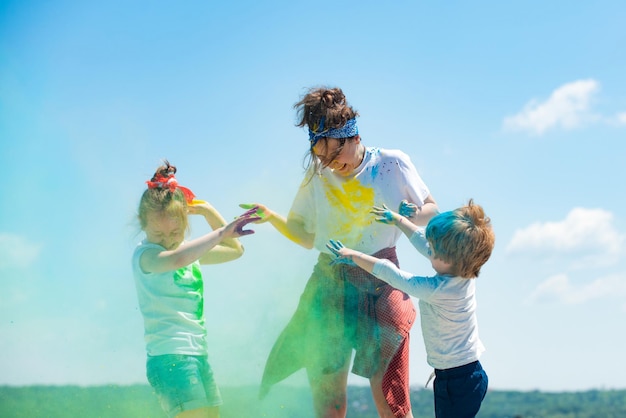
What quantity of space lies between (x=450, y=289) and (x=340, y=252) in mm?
598

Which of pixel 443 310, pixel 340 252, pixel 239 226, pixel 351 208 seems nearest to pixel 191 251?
pixel 239 226

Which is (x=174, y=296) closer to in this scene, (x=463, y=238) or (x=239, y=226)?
(x=239, y=226)

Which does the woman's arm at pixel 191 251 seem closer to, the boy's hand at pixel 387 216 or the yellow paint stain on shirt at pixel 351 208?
the yellow paint stain on shirt at pixel 351 208

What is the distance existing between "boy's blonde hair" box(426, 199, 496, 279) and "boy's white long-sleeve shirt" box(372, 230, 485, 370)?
88 millimetres

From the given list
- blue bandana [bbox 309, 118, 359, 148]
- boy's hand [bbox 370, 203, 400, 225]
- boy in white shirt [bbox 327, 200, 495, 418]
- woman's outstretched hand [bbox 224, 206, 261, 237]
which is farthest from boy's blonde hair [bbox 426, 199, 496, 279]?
woman's outstretched hand [bbox 224, 206, 261, 237]

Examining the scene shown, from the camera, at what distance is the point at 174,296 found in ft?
13.1

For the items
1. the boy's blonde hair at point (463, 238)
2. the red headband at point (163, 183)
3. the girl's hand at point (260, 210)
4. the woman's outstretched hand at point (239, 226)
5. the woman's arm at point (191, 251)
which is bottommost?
the boy's blonde hair at point (463, 238)

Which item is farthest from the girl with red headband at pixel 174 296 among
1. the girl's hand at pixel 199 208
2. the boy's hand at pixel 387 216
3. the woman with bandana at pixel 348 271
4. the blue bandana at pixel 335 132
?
the boy's hand at pixel 387 216

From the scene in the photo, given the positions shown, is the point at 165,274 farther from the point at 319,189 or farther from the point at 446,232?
the point at 446,232

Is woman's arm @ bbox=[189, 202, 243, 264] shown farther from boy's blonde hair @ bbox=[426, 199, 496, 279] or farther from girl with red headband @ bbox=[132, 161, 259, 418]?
boy's blonde hair @ bbox=[426, 199, 496, 279]

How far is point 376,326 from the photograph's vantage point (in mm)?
3971

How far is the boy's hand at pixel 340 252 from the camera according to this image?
3.66 metres

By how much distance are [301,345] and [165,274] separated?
3.05ft

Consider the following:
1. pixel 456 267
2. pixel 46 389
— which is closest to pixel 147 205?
pixel 456 267
